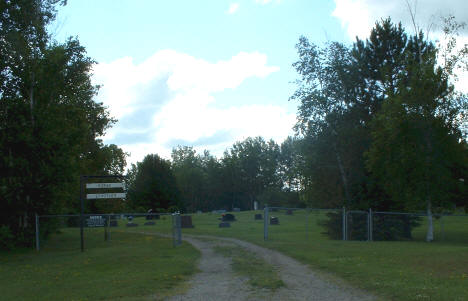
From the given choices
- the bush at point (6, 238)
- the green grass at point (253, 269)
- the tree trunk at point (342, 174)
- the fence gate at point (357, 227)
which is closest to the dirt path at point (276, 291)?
the green grass at point (253, 269)

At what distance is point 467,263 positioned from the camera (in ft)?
51.5

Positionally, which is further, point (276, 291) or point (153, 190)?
point (153, 190)

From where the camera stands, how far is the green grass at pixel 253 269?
1261 centimetres

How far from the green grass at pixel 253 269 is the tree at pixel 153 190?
5870 cm

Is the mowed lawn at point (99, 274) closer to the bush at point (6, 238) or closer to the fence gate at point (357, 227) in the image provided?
the bush at point (6, 238)

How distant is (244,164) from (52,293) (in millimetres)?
107326

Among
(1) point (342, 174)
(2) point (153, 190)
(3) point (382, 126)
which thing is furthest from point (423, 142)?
(2) point (153, 190)

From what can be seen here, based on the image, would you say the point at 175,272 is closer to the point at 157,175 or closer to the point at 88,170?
the point at 88,170

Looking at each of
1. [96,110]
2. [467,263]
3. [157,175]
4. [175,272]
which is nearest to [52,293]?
[175,272]

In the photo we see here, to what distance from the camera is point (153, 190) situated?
266ft

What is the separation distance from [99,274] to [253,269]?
461 centimetres

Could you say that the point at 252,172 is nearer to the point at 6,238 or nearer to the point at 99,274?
the point at 6,238

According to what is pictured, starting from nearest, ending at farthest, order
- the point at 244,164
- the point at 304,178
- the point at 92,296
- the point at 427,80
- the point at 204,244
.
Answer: the point at 92,296 < the point at 204,244 < the point at 427,80 < the point at 304,178 < the point at 244,164

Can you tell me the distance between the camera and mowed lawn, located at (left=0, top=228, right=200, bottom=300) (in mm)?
11992
